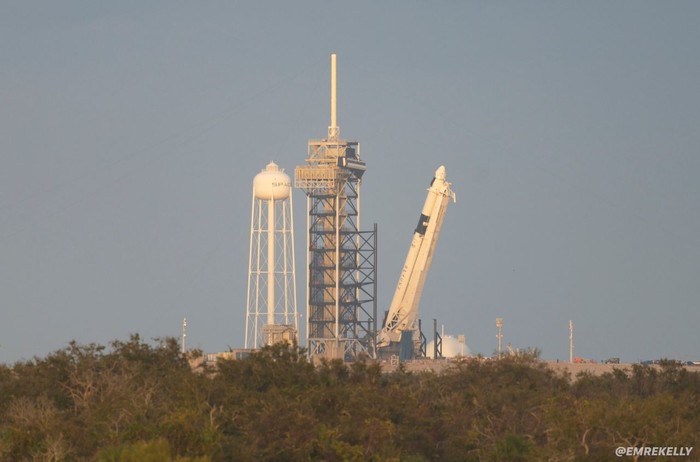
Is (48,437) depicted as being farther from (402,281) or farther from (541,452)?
(402,281)

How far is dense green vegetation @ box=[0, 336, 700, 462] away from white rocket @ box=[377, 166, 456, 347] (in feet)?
143

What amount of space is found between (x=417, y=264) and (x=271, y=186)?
35.4ft

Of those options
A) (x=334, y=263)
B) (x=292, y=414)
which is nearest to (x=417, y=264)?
(x=334, y=263)

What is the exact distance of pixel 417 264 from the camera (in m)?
107

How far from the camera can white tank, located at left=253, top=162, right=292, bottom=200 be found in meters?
104

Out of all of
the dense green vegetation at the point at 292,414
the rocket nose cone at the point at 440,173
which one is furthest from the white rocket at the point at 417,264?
the dense green vegetation at the point at 292,414

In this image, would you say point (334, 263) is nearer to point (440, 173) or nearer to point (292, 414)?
point (440, 173)

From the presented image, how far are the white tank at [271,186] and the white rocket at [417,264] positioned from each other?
887cm

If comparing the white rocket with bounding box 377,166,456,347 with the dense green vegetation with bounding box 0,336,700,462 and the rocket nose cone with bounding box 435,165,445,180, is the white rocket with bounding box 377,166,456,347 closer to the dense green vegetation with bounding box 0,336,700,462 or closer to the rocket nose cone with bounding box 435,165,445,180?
the rocket nose cone with bounding box 435,165,445,180

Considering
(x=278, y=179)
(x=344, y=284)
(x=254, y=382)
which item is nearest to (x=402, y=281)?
(x=344, y=284)

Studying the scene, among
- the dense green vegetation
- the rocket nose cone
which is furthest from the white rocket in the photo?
the dense green vegetation

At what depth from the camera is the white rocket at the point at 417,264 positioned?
105 meters

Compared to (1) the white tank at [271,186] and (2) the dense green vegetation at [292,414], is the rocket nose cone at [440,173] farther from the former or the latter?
(2) the dense green vegetation at [292,414]

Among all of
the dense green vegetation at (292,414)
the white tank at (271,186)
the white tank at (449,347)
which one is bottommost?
the dense green vegetation at (292,414)
